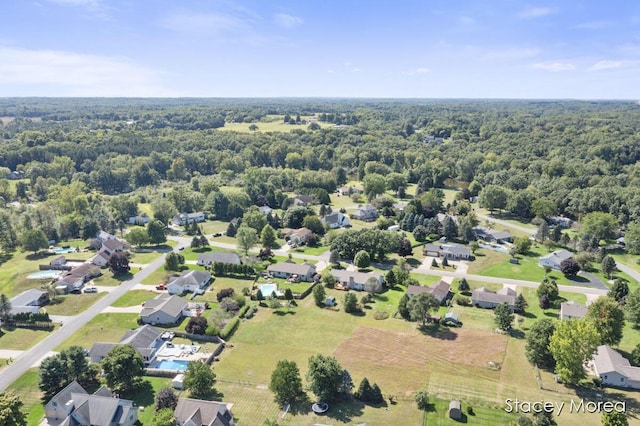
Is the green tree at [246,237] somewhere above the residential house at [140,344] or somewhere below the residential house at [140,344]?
above

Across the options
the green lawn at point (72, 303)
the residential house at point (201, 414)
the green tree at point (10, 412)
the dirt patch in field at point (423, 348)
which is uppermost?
the green tree at point (10, 412)

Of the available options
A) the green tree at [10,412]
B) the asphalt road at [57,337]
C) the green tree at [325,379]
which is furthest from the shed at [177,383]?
the asphalt road at [57,337]

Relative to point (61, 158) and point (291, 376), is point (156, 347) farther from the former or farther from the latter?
point (61, 158)

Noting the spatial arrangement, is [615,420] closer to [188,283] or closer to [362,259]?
[362,259]

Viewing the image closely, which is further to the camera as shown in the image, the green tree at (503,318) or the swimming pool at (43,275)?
the swimming pool at (43,275)

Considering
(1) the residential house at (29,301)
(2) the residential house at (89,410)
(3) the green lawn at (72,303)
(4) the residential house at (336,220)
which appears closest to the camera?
(2) the residential house at (89,410)

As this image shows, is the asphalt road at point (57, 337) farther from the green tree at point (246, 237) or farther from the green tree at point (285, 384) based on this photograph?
the green tree at point (285, 384)

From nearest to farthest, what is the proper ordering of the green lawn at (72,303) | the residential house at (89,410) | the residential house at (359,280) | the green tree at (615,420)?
the green tree at (615,420) < the residential house at (89,410) < the green lawn at (72,303) < the residential house at (359,280)
